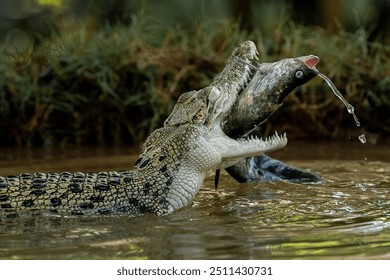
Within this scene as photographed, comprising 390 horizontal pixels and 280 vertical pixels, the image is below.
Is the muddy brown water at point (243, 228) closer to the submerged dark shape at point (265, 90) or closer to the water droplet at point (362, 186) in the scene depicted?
the water droplet at point (362, 186)

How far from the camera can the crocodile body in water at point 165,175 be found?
5.11m

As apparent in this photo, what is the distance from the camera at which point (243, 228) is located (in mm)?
4641

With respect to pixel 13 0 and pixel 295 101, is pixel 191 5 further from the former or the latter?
pixel 295 101

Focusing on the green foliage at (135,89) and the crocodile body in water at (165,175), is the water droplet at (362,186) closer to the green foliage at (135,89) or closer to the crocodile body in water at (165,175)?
the crocodile body in water at (165,175)

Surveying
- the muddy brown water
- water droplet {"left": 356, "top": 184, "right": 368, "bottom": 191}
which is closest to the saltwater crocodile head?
the muddy brown water

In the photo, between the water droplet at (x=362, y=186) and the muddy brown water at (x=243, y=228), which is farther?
the water droplet at (x=362, y=186)

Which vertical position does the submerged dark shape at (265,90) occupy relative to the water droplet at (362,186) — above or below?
above

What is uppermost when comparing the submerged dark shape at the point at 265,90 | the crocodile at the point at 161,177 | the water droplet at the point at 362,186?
the submerged dark shape at the point at 265,90

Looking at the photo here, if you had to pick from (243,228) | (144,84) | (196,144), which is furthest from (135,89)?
(243,228)

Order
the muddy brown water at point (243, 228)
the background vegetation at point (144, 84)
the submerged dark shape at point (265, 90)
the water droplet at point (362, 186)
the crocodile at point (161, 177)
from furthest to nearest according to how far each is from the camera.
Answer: the background vegetation at point (144, 84) < the water droplet at point (362, 186) < the submerged dark shape at point (265, 90) < the crocodile at point (161, 177) < the muddy brown water at point (243, 228)

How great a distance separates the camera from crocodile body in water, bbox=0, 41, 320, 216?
5.11 metres

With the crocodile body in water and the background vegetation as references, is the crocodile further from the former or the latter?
the background vegetation

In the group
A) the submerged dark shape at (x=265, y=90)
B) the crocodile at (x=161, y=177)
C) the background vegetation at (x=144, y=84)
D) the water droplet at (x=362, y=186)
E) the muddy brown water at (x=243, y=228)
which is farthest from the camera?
the background vegetation at (x=144, y=84)

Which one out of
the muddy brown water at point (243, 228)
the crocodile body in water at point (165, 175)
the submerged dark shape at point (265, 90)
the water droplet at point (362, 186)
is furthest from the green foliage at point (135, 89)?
the crocodile body in water at point (165, 175)
